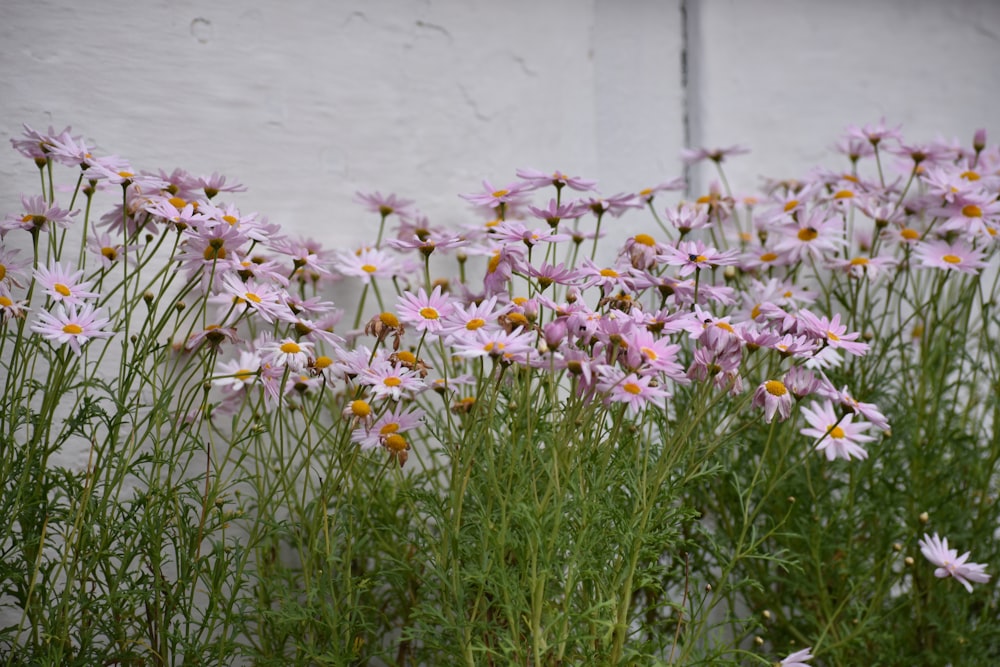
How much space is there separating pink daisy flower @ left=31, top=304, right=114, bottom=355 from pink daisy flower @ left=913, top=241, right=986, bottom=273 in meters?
1.73

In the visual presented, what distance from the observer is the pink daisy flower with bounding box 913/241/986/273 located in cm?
223

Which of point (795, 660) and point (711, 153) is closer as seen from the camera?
point (795, 660)

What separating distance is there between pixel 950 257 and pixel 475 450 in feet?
4.22

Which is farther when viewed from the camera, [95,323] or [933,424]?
[933,424]

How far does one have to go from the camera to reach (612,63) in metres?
2.84

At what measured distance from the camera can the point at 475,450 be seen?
1600 mm

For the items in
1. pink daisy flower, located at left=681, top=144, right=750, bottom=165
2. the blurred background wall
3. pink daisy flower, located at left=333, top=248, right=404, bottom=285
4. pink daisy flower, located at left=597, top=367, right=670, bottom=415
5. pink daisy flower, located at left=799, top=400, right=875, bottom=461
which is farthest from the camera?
pink daisy flower, located at left=681, top=144, right=750, bottom=165

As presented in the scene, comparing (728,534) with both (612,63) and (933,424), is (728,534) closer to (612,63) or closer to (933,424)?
(933,424)

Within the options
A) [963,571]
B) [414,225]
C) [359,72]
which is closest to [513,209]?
[414,225]

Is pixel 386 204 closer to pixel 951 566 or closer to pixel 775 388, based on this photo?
pixel 775 388

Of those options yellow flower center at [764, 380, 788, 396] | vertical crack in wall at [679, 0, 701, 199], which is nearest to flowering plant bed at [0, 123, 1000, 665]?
yellow flower center at [764, 380, 788, 396]

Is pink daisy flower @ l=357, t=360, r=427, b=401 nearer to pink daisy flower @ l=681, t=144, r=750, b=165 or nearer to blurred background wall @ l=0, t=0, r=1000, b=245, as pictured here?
blurred background wall @ l=0, t=0, r=1000, b=245

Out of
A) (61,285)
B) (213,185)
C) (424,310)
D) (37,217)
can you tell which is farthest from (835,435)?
(37,217)

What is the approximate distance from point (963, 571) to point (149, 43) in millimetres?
1989
